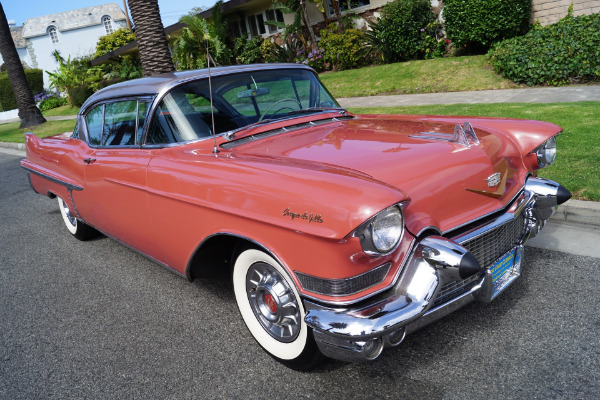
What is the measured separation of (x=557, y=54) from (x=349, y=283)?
9.64 meters

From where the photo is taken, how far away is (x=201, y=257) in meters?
2.96

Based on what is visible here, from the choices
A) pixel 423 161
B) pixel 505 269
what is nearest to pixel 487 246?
pixel 505 269

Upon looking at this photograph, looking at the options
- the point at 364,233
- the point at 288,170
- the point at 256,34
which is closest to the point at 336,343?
the point at 364,233

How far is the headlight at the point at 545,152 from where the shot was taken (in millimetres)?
3238

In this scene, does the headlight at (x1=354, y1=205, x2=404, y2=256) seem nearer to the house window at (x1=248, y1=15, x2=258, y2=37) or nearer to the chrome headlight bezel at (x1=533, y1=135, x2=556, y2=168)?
the chrome headlight bezel at (x1=533, y1=135, x2=556, y2=168)

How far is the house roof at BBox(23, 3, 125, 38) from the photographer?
164ft

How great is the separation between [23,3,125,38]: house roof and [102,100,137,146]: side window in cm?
5308

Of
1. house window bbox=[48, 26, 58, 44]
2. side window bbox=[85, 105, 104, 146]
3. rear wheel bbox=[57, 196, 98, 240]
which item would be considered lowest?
rear wheel bbox=[57, 196, 98, 240]

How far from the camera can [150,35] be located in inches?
359

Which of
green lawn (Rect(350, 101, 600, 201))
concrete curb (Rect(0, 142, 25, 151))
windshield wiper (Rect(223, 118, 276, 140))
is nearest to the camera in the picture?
windshield wiper (Rect(223, 118, 276, 140))

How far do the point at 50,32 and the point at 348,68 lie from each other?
1766 inches

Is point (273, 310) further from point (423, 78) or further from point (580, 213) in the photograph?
point (423, 78)

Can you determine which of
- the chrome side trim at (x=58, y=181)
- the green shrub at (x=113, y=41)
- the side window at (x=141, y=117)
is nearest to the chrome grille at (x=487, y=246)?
the side window at (x=141, y=117)

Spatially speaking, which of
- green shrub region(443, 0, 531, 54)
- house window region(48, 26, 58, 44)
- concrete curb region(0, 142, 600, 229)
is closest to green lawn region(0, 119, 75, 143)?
green shrub region(443, 0, 531, 54)
